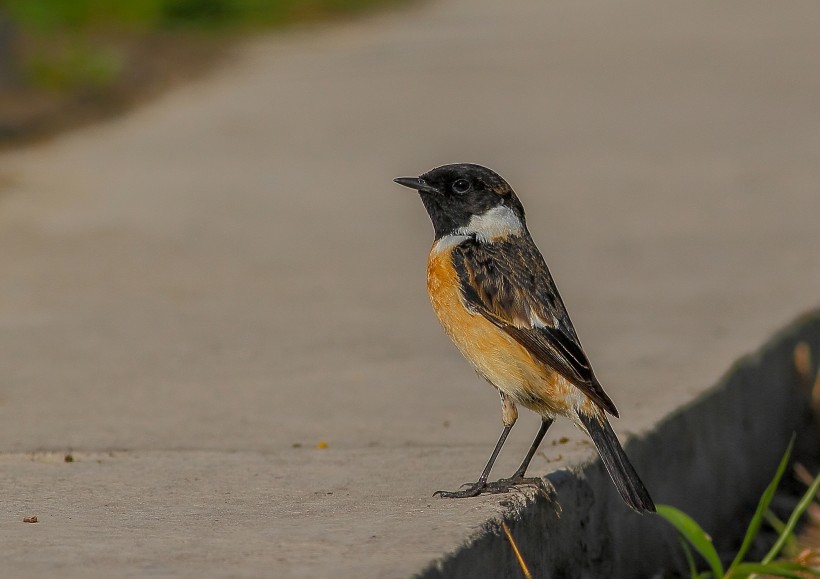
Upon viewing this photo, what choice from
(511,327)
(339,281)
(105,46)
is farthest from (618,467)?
(105,46)

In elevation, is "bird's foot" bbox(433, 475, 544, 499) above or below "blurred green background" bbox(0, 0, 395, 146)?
below

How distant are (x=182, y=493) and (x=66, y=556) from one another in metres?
1.03

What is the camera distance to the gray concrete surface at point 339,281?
4805mm

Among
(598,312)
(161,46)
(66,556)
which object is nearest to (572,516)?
(66,556)

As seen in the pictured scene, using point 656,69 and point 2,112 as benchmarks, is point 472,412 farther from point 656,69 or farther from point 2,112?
point 656,69

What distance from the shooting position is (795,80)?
17.0 meters

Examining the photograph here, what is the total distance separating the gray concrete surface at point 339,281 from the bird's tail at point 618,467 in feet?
0.98

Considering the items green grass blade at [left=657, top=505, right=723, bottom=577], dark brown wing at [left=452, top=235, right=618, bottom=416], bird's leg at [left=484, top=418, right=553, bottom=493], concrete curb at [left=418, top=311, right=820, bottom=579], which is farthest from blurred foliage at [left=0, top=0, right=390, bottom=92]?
green grass blade at [left=657, top=505, right=723, bottom=577]

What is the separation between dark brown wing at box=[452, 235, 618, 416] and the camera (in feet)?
16.4

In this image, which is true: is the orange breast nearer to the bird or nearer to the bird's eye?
the bird

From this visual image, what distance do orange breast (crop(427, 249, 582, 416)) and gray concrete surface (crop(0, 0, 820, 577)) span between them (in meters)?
0.27

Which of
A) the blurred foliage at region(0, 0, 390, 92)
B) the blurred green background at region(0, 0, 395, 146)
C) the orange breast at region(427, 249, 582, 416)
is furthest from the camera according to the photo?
the blurred foliage at region(0, 0, 390, 92)

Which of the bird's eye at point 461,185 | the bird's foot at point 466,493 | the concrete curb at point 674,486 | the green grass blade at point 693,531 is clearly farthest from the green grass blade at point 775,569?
the bird's eye at point 461,185

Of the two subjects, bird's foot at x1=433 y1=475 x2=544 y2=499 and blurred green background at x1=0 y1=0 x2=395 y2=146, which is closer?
bird's foot at x1=433 y1=475 x2=544 y2=499
